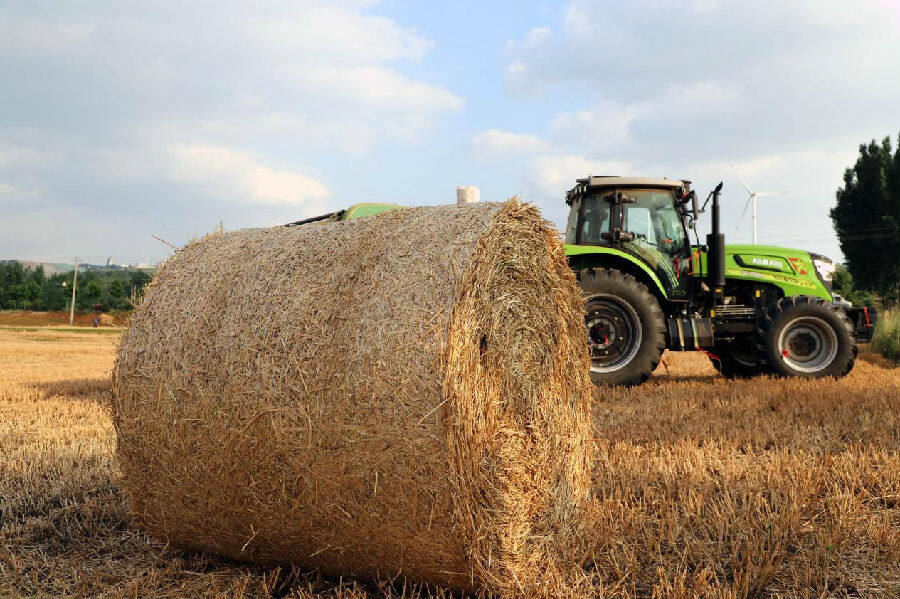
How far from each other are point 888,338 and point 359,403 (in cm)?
1568

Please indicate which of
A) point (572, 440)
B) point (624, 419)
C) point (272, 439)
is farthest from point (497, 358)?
point (624, 419)

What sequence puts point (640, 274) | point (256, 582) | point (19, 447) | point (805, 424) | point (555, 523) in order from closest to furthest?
point (256, 582) < point (555, 523) < point (19, 447) < point (805, 424) < point (640, 274)

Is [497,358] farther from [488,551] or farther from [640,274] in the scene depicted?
[640,274]

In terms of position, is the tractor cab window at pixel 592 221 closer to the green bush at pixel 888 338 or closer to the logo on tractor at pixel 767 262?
the logo on tractor at pixel 767 262

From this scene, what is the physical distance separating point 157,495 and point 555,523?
77.9 inches

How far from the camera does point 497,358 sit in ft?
11.3

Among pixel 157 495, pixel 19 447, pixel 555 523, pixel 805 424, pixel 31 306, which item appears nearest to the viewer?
pixel 157 495

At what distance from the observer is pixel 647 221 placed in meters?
8.75

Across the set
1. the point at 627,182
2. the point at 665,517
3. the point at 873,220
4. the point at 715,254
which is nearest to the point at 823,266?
the point at 715,254

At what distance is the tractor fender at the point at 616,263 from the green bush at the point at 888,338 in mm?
8598

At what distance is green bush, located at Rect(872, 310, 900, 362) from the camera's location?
14.5m

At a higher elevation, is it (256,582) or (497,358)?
(497,358)

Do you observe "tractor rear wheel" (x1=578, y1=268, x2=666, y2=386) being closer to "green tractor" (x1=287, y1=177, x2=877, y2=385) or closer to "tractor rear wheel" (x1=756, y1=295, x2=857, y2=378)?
"green tractor" (x1=287, y1=177, x2=877, y2=385)

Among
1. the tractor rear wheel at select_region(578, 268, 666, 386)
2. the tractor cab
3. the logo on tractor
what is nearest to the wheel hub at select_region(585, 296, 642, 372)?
the tractor rear wheel at select_region(578, 268, 666, 386)
